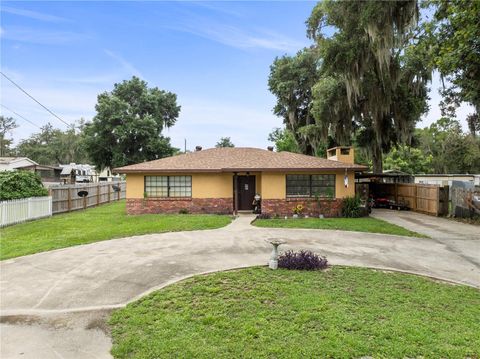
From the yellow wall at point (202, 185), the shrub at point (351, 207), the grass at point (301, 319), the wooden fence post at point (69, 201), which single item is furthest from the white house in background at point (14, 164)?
the grass at point (301, 319)

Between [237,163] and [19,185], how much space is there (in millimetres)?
9616

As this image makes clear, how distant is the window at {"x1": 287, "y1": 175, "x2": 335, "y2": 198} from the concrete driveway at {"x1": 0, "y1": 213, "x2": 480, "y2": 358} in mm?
4338

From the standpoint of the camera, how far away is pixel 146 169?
1548cm

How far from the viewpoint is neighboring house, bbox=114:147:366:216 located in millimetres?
15031

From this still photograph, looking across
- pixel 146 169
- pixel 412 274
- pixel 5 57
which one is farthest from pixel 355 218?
pixel 5 57

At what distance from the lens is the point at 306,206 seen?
1509cm

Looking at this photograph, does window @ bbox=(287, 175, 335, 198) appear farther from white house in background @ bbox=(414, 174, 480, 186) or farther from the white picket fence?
white house in background @ bbox=(414, 174, 480, 186)

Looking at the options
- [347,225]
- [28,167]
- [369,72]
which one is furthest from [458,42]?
[28,167]

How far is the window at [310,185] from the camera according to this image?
1521cm

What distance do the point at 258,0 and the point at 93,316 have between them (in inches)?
512

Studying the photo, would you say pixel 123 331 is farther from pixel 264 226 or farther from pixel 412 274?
pixel 264 226

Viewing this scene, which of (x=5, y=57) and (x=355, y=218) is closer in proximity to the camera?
(x=5, y=57)

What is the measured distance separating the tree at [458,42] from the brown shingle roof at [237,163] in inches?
205

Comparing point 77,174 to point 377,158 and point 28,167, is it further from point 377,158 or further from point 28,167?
point 377,158
